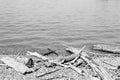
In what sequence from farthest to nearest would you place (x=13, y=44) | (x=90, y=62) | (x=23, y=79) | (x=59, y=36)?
1. (x=59, y=36)
2. (x=13, y=44)
3. (x=90, y=62)
4. (x=23, y=79)

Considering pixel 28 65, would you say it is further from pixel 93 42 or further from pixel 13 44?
pixel 93 42

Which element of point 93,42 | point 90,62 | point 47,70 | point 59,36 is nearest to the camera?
point 47,70

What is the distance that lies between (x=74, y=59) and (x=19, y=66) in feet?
11.8

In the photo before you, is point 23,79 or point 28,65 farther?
point 28,65

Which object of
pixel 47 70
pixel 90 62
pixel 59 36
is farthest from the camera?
pixel 59 36

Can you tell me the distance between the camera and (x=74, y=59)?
11656mm

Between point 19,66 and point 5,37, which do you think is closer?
point 19,66

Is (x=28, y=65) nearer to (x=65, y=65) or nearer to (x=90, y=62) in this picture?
(x=65, y=65)

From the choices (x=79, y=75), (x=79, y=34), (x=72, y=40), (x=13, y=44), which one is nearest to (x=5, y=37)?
(x=13, y=44)

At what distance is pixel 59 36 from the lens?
21.2 m

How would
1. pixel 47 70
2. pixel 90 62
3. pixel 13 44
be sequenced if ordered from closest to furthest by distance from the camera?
1. pixel 47 70
2. pixel 90 62
3. pixel 13 44

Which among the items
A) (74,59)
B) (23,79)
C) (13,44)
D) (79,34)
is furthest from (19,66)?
(79,34)

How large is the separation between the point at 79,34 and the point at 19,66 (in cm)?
1304

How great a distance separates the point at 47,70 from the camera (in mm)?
10477
